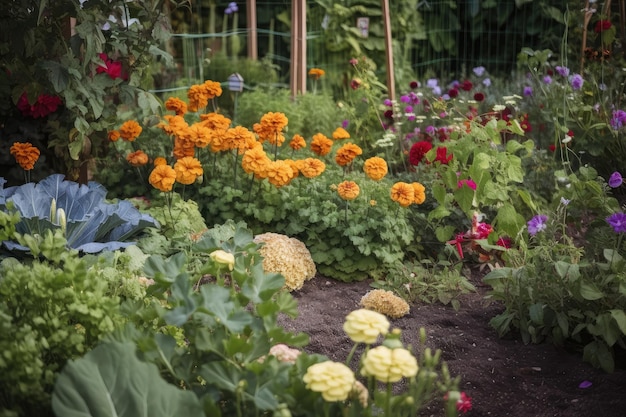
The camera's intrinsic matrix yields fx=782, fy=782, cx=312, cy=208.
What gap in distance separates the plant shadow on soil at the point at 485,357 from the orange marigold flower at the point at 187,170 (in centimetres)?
77

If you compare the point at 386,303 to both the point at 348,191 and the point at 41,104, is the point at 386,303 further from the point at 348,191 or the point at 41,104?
the point at 41,104

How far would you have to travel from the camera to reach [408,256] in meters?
4.21

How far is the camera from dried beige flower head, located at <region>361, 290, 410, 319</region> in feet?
11.4

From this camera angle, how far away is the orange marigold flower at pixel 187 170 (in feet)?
12.5

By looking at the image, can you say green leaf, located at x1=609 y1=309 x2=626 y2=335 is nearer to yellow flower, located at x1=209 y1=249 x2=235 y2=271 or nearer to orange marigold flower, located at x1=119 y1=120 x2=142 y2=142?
yellow flower, located at x1=209 y1=249 x2=235 y2=271

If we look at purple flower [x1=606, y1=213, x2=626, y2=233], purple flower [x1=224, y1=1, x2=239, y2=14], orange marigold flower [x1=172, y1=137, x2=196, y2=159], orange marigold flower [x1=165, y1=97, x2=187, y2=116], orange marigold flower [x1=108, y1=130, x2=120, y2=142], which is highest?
purple flower [x1=224, y1=1, x2=239, y2=14]

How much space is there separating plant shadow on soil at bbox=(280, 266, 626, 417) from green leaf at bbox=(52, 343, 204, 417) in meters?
1.11

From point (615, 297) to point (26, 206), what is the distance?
2551mm

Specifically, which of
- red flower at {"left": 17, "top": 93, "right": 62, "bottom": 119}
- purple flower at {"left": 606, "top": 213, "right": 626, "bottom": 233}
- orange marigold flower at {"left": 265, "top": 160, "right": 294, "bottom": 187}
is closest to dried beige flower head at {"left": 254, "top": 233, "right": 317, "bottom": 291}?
orange marigold flower at {"left": 265, "top": 160, "right": 294, "bottom": 187}

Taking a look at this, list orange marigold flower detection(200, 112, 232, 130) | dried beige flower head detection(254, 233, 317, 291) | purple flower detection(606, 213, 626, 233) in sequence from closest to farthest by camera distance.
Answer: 1. purple flower detection(606, 213, 626, 233)
2. dried beige flower head detection(254, 233, 317, 291)
3. orange marigold flower detection(200, 112, 232, 130)

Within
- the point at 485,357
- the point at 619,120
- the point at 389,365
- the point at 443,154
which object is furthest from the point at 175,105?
the point at 389,365

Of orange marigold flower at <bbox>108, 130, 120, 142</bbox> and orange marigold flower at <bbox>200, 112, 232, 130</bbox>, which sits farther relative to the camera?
orange marigold flower at <bbox>108, 130, 120, 142</bbox>

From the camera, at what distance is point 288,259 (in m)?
3.68

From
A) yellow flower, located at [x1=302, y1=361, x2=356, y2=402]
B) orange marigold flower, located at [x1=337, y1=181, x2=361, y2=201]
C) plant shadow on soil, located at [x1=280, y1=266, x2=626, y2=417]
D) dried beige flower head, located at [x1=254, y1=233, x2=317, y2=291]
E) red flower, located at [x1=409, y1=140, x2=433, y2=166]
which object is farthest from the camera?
red flower, located at [x1=409, y1=140, x2=433, y2=166]
